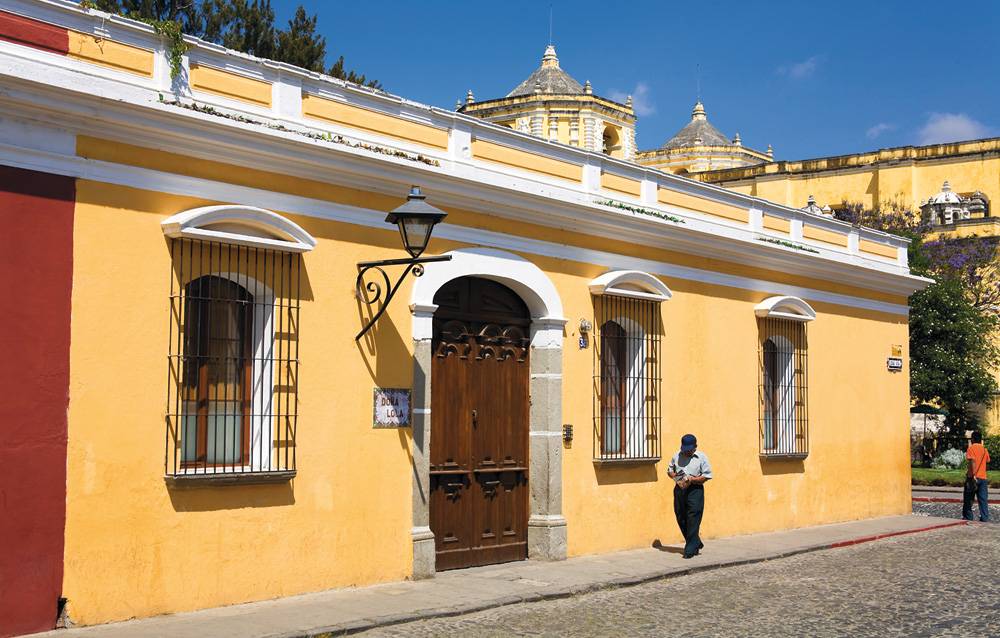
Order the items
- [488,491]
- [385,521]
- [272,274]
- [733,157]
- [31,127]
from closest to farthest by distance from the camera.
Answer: [31,127] → [272,274] → [385,521] → [488,491] → [733,157]

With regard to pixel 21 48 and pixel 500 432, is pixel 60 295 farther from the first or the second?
pixel 500 432

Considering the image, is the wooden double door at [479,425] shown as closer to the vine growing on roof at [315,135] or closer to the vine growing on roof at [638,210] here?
the vine growing on roof at [315,135]

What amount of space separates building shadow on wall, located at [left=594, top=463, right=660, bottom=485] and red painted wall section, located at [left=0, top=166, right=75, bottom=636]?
21.1 feet

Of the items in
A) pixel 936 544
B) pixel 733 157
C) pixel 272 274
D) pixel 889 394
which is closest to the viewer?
pixel 272 274

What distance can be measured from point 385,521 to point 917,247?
96.1ft

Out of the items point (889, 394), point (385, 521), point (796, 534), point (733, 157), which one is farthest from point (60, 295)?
point (733, 157)

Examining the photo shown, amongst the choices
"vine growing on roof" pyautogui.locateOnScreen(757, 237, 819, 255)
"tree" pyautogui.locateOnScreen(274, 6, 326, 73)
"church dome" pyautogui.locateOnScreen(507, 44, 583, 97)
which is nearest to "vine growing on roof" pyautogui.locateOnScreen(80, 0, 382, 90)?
"tree" pyautogui.locateOnScreen(274, 6, 326, 73)

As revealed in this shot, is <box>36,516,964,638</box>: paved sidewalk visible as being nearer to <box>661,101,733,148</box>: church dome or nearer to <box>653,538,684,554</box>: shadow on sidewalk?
<box>653,538,684,554</box>: shadow on sidewalk

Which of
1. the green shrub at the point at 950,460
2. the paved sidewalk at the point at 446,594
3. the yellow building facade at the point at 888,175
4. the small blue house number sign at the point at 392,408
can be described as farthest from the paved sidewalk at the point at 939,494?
the yellow building facade at the point at 888,175

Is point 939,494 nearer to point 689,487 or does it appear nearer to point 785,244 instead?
point 785,244

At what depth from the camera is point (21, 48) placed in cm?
830

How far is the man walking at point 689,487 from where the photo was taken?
1291cm

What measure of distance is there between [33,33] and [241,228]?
2175 millimetres

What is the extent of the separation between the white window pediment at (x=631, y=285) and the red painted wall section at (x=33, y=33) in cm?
645
